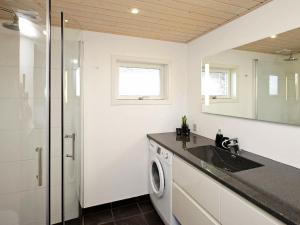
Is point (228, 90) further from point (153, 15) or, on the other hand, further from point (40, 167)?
point (40, 167)

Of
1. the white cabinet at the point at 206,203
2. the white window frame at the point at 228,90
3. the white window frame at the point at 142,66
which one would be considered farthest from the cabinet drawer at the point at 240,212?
the white window frame at the point at 142,66

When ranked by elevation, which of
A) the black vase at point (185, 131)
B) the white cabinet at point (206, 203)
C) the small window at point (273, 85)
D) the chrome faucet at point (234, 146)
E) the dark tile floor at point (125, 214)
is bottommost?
the dark tile floor at point (125, 214)

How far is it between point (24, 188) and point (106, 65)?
156 centimetres

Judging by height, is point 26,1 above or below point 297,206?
above

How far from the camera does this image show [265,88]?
63.2 inches

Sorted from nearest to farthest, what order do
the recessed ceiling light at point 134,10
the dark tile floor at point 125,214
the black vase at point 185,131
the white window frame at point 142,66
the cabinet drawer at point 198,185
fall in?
1. the cabinet drawer at point 198,185
2. the recessed ceiling light at point 134,10
3. the dark tile floor at point 125,214
4. the white window frame at point 142,66
5. the black vase at point 185,131

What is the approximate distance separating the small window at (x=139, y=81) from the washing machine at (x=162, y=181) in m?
0.70

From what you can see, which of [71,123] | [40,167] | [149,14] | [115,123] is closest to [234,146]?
[115,123]

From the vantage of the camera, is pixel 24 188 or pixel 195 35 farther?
pixel 195 35

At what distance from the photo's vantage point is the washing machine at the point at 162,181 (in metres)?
1.84

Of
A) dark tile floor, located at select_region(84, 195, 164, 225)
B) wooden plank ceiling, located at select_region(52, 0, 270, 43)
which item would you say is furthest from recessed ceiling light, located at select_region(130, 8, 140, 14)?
dark tile floor, located at select_region(84, 195, 164, 225)

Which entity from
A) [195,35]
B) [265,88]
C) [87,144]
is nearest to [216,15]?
[195,35]

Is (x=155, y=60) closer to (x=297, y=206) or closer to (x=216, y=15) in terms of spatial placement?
(x=216, y=15)

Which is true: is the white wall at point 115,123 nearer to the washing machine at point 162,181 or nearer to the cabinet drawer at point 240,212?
the washing machine at point 162,181
